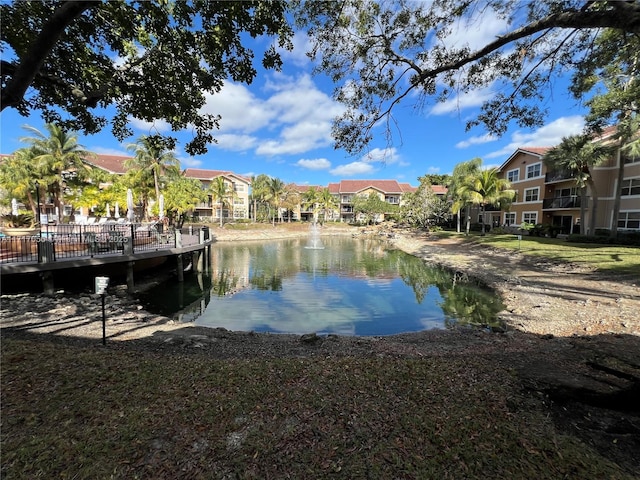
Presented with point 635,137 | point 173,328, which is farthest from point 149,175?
point 635,137

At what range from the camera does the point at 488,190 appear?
32.6 m

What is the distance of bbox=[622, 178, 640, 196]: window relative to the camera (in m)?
23.6

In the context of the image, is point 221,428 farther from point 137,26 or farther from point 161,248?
point 161,248

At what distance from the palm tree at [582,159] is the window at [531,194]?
5742 millimetres

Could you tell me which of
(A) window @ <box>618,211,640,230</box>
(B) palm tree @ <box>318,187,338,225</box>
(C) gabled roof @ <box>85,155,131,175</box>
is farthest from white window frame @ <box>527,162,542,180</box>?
(C) gabled roof @ <box>85,155,131,175</box>

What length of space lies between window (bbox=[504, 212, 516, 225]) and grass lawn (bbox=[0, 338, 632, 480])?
125 feet

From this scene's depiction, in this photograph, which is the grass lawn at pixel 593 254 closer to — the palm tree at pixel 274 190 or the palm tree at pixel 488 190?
the palm tree at pixel 488 190

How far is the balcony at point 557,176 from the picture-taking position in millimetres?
27653

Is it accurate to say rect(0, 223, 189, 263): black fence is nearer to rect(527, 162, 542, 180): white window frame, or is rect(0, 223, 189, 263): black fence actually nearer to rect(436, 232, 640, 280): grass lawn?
rect(436, 232, 640, 280): grass lawn

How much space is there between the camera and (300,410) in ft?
11.8

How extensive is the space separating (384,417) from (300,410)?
3.31 ft

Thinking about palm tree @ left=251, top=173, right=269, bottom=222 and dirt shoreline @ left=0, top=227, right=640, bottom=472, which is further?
palm tree @ left=251, top=173, right=269, bottom=222

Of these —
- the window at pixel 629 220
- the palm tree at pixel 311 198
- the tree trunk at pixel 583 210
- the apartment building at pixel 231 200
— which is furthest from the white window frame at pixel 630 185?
the apartment building at pixel 231 200

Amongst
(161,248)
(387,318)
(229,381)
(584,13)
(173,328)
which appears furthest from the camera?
(161,248)
